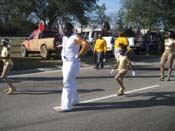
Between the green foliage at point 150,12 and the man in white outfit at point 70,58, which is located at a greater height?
the green foliage at point 150,12

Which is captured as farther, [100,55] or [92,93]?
[100,55]

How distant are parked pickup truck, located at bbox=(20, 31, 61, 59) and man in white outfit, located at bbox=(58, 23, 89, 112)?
16013 millimetres

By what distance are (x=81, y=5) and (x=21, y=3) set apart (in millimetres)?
4643

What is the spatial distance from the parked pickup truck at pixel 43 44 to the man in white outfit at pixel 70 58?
52.5ft

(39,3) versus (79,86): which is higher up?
(39,3)

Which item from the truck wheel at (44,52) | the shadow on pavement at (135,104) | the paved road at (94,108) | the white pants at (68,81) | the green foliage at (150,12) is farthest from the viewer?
the green foliage at (150,12)

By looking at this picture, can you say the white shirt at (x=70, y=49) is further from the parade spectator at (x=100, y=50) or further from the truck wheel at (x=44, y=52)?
the truck wheel at (x=44, y=52)

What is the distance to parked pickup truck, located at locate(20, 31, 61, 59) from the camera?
26.9 m

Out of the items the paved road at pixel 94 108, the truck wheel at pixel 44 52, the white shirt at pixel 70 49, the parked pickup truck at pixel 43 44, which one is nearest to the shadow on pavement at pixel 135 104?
the paved road at pixel 94 108

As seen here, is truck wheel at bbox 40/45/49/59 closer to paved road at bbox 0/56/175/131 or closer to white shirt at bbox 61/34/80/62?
paved road at bbox 0/56/175/131

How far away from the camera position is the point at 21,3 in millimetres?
38469

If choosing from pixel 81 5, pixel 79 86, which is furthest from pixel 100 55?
pixel 81 5

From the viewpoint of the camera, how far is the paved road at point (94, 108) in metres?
9.11

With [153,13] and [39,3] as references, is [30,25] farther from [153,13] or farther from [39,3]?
[153,13]
